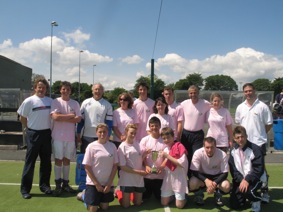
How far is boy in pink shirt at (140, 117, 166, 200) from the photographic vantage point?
5.41 meters

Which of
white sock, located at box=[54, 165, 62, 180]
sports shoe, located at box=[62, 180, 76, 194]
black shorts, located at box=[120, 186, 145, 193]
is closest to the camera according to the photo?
black shorts, located at box=[120, 186, 145, 193]

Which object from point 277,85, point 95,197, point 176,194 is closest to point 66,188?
→ point 95,197

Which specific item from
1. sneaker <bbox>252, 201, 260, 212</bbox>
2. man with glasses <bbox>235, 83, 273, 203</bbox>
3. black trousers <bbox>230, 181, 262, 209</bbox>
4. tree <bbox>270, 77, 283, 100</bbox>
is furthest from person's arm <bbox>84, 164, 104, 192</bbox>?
tree <bbox>270, 77, 283, 100</bbox>

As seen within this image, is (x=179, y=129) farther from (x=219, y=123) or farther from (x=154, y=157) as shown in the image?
(x=154, y=157)

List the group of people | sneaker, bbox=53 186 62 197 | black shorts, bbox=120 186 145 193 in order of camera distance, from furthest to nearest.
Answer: sneaker, bbox=53 186 62 197
black shorts, bbox=120 186 145 193
the group of people

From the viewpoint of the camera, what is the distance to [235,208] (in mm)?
5145

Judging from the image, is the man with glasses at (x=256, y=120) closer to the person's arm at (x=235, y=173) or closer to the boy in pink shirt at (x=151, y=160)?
the person's arm at (x=235, y=173)

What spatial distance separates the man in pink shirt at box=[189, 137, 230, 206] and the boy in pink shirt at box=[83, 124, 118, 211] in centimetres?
139

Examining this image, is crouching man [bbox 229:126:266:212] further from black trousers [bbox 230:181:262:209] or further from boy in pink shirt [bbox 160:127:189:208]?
boy in pink shirt [bbox 160:127:189:208]

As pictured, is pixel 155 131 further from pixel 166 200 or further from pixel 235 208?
pixel 235 208

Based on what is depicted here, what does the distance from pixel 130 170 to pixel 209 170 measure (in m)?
1.37

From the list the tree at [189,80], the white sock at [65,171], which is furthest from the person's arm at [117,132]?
the tree at [189,80]

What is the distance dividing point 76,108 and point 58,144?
2.38ft

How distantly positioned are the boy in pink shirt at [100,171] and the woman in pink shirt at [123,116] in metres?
0.67
